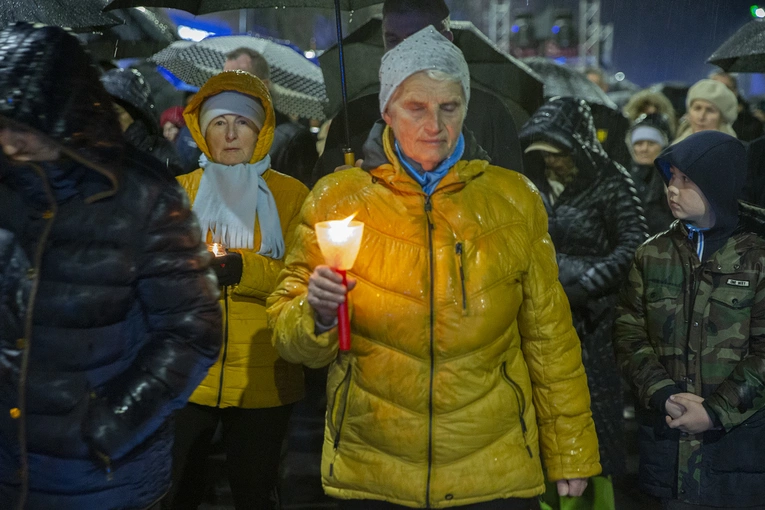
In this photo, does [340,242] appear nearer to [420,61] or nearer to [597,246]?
[420,61]

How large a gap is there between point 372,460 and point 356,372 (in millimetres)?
313

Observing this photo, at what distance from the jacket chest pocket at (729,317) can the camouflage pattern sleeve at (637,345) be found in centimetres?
27

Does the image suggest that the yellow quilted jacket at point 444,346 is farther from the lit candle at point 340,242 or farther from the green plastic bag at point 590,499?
the green plastic bag at point 590,499

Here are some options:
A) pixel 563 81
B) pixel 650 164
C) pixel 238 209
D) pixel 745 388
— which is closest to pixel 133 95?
pixel 238 209

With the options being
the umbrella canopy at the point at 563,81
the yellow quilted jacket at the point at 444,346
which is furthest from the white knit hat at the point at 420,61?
the umbrella canopy at the point at 563,81

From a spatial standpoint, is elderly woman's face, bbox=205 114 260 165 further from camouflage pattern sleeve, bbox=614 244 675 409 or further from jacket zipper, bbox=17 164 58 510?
camouflage pattern sleeve, bbox=614 244 675 409

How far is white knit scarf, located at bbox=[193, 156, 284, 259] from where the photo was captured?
4.55m

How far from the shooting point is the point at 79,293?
110 inches

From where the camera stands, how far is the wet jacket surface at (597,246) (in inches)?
214

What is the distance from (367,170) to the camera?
134 inches

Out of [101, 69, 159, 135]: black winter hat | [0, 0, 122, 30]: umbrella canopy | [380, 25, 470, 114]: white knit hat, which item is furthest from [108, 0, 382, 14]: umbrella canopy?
[380, 25, 470, 114]: white knit hat

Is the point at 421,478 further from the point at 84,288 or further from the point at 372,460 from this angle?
the point at 84,288

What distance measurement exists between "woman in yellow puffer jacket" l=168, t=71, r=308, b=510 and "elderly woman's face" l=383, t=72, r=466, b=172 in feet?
3.71

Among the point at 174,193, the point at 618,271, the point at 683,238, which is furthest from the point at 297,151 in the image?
the point at 174,193
